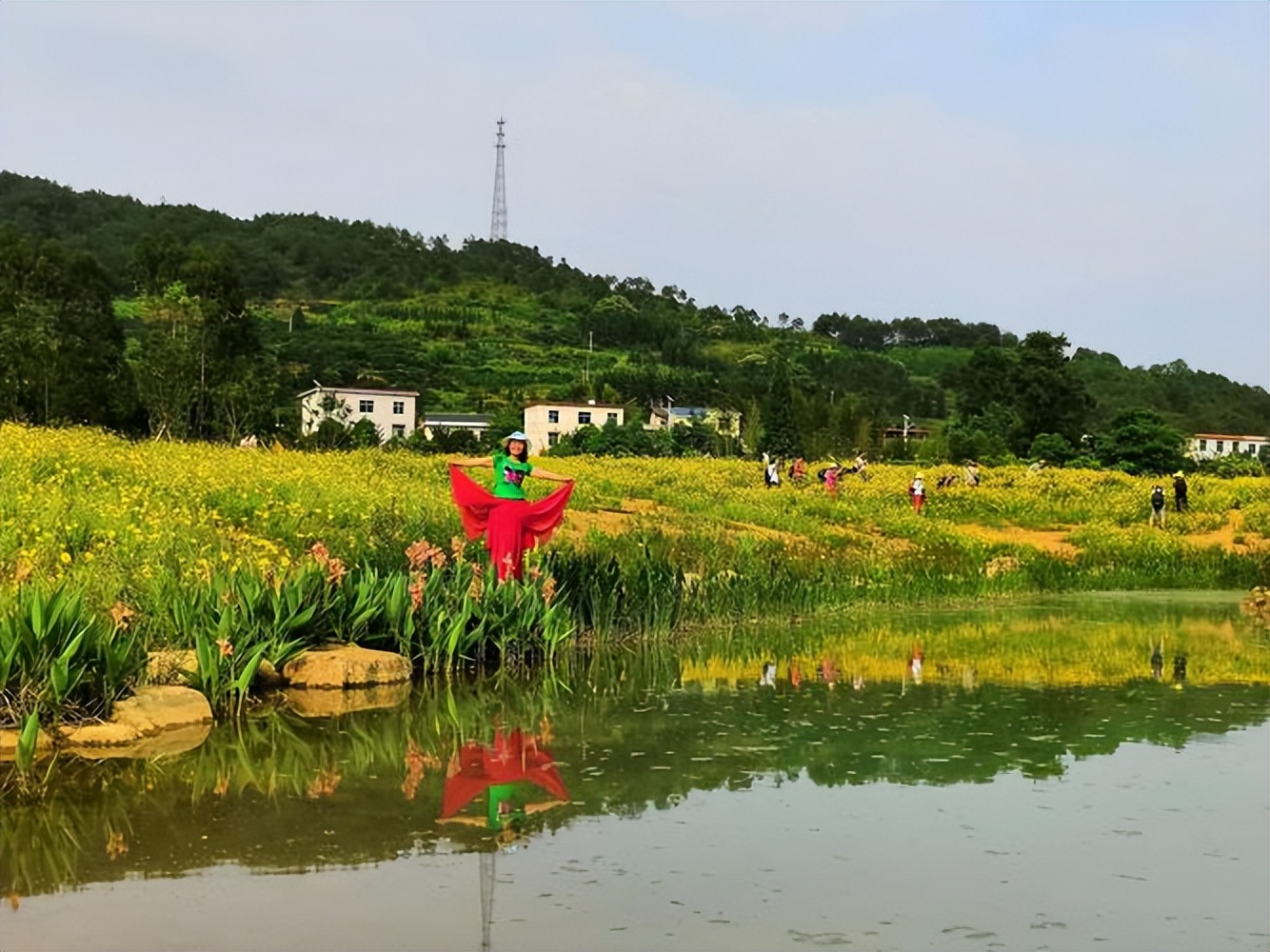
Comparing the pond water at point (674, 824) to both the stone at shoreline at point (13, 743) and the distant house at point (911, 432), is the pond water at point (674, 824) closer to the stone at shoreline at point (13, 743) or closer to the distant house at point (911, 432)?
the stone at shoreline at point (13, 743)

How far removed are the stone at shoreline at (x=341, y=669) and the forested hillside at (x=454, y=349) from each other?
24521 mm

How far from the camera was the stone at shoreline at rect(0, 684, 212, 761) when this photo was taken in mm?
6805

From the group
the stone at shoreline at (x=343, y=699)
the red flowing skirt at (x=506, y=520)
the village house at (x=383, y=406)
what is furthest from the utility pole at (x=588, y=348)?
the stone at shoreline at (x=343, y=699)

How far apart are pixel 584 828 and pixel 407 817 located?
799 millimetres

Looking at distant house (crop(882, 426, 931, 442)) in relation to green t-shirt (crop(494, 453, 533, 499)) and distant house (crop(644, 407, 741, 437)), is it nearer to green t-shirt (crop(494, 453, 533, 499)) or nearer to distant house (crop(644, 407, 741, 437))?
distant house (crop(644, 407, 741, 437))

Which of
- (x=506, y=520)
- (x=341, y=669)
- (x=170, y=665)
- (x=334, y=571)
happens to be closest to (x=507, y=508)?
(x=506, y=520)

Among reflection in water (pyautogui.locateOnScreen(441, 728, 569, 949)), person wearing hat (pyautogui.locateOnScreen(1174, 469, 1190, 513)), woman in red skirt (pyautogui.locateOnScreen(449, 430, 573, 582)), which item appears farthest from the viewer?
person wearing hat (pyautogui.locateOnScreen(1174, 469, 1190, 513))

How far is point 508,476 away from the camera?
10539 millimetres

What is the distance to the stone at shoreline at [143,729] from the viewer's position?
6805 mm

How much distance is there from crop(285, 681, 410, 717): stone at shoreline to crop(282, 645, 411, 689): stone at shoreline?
0.16 feet

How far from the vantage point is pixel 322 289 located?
114688 millimetres

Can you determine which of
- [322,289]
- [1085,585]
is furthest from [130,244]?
[1085,585]

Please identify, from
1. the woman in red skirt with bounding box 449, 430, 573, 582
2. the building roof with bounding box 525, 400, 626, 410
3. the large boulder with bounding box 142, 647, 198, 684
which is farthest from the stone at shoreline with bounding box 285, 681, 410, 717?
the building roof with bounding box 525, 400, 626, 410

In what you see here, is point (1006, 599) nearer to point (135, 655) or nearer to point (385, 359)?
point (135, 655)
